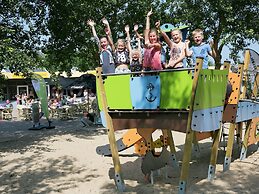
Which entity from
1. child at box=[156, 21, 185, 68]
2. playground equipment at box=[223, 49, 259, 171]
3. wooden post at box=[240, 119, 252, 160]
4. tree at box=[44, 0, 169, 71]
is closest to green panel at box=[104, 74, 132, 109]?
child at box=[156, 21, 185, 68]

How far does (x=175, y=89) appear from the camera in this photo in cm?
520

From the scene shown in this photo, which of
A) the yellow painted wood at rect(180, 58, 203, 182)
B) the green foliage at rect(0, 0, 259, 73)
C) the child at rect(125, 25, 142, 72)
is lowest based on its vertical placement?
the yellow painted wood at rect(180, 58, 203, 182)

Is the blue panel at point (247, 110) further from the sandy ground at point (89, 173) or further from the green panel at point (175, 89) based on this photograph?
the green panel at point (175, 89)

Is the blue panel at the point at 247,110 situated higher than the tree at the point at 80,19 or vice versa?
the tree at the point at 80,19

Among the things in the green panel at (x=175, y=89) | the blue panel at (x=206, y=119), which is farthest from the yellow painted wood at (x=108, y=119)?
the blue panel at (x=206, y=119)

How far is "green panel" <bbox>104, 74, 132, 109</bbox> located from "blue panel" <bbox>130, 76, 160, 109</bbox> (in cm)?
10

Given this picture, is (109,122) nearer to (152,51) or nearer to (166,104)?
(166,104)

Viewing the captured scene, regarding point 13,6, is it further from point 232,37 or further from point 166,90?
point 232,37

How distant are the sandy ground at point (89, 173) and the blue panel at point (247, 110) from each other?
3.12 ft

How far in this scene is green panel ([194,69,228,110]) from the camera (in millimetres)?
5105

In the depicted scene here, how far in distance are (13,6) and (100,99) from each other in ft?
17.7

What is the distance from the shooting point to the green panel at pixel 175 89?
5.09 m

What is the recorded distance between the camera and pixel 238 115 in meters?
6.88

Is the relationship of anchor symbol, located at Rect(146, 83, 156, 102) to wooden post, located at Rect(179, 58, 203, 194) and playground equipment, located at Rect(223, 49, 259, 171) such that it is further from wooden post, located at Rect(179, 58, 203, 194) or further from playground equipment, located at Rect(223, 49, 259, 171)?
playground equipment, located at Rect(223, 49, 259, 171)
